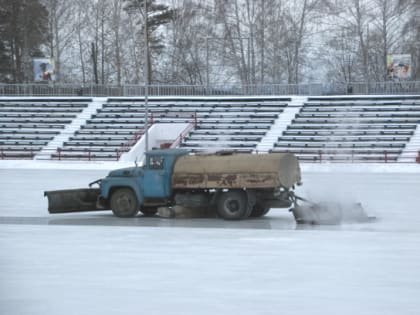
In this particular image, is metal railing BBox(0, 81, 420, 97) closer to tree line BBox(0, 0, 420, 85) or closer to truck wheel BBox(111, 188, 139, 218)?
tree line BBox(0, 0, 420, 85)

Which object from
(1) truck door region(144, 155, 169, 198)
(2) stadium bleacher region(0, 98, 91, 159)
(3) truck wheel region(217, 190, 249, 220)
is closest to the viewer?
(3) truck wheel region(217, 190, 249, 220)

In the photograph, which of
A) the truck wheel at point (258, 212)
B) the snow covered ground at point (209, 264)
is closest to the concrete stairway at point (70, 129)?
the snow covered ground at point (209, 264)

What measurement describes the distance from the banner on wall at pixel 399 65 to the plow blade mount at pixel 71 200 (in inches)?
1624

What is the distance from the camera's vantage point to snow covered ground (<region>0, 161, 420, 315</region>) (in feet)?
33.7

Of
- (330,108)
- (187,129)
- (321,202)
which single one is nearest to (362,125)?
(330,108)

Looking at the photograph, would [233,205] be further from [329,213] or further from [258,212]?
[329,213]

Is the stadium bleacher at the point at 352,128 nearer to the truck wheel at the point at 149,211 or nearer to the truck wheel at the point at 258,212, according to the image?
the truck wheel at the point at 258,212

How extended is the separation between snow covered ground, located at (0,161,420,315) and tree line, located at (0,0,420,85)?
48644mm

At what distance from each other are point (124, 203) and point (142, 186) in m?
0.72

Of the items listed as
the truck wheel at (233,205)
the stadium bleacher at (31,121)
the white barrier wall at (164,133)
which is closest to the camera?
the truck wheel at (233,205)

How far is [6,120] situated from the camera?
57.1 metres

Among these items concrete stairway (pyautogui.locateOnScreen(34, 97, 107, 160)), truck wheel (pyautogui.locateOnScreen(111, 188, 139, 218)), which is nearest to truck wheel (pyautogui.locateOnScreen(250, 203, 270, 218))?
truck wheel (pyautogui.locateOnScreen(111, 188, 139, 218))

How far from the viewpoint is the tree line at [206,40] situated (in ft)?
226

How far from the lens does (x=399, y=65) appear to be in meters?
59.8
